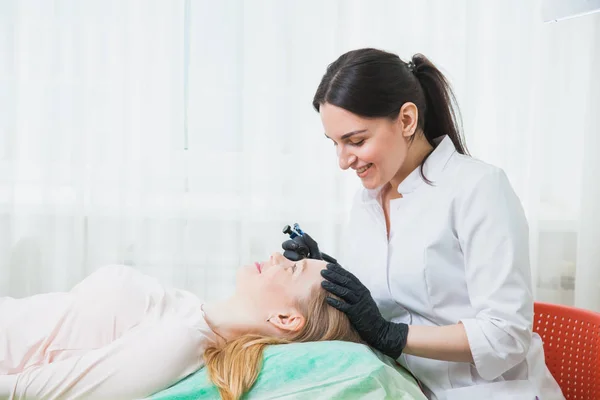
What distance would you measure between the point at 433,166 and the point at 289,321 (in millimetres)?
499

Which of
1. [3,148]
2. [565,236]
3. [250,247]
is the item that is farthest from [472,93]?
[3,148]

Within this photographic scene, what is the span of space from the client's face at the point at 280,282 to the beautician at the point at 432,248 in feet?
0.28

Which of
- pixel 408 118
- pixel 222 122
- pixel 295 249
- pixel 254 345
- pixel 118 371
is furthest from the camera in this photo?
pixel 222 122

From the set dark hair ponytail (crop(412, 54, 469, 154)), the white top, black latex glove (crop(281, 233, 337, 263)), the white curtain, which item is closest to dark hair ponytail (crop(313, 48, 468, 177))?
dark hair ponytail (crop(412, 54, 469, 154))

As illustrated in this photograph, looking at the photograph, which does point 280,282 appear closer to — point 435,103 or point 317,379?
point 317,379

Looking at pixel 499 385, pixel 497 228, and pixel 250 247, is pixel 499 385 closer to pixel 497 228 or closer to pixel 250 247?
Result: pixel 497 228

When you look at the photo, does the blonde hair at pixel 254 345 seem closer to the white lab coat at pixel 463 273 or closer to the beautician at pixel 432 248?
the beautician at pixel 432 248

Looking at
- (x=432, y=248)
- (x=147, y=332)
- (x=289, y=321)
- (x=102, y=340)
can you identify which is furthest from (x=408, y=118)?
(x=102, y=340)

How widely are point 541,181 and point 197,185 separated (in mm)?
1296

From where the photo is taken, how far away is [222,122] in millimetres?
2449

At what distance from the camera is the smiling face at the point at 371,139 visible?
1.48 meters

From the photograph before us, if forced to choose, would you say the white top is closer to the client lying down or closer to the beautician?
the client lying down

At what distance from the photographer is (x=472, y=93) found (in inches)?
96.3

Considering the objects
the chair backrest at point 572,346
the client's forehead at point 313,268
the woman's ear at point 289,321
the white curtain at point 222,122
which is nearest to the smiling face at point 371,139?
the client's forehead at point 313,268
